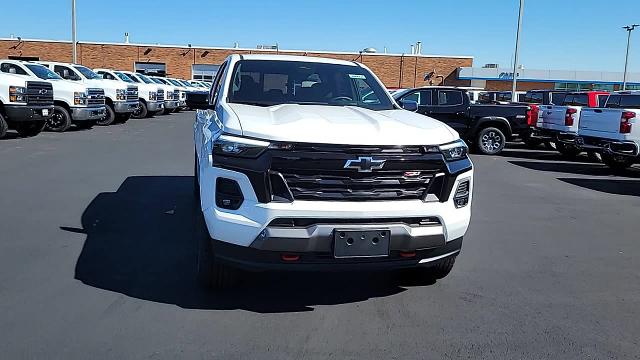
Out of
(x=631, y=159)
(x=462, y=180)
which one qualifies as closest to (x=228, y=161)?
(x=462, y=180)

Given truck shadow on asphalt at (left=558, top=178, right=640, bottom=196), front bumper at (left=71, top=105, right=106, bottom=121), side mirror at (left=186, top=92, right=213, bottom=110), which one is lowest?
truck shadow on asphalt at (left=558, top=178, right=640, bottom=196)

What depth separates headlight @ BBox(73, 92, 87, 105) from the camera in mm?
16969

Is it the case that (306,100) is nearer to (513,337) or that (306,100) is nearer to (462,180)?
(462,180)

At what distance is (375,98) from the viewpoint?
5684 mm

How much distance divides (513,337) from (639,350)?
0.77 metres

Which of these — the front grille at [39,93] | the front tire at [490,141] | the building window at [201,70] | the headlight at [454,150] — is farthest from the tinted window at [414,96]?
the building window at [201,70]

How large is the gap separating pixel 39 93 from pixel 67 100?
86.4 inches

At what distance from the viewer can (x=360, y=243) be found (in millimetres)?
3699

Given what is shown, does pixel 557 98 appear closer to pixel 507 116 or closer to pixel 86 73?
pixel 507 116

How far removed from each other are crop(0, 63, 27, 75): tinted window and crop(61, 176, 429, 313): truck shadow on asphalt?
11.3m

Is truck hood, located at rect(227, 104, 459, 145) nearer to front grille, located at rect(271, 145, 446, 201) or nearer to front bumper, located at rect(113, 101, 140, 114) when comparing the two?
front grille, located at rect(271, 145, 446, 201)

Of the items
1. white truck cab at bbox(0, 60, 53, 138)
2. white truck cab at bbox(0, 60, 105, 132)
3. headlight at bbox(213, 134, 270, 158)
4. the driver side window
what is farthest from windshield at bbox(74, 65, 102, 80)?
headlight at bbox(213, 134, 270, 158)

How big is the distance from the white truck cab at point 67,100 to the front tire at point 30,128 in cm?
93

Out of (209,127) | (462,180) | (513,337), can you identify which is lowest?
(513,337)
